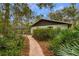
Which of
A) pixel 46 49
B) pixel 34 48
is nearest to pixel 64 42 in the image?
pixel 46 49

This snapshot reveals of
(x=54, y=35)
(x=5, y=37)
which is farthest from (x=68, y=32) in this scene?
(x=5, y=37)

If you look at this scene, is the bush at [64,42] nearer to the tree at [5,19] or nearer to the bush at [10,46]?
the bush at [10,46]

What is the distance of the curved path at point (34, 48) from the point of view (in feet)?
8.25

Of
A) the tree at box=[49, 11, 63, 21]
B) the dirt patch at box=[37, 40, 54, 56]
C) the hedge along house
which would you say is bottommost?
the dirt patch at box=[37, 40, 54, 56]

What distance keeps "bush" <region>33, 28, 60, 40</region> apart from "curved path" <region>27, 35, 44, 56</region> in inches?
2.2

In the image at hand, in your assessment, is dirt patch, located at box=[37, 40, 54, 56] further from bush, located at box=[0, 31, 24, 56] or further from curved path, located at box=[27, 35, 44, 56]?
bush, located at box=[0, 31, 24, 56]

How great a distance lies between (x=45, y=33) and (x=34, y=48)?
0.67 feet

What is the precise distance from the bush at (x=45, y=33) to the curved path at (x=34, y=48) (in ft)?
0.18

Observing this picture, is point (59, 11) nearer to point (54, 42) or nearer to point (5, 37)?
point (54, 42)

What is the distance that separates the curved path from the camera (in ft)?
8.25

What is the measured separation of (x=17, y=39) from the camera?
2.54 meters

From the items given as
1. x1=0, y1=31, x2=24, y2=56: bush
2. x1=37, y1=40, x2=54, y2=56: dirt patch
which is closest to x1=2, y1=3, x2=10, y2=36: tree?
x1=0, y1=31, x2=24, y2=56: bush

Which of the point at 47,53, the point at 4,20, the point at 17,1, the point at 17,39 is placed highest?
the point at 17,1

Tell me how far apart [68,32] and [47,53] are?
0.33 m
